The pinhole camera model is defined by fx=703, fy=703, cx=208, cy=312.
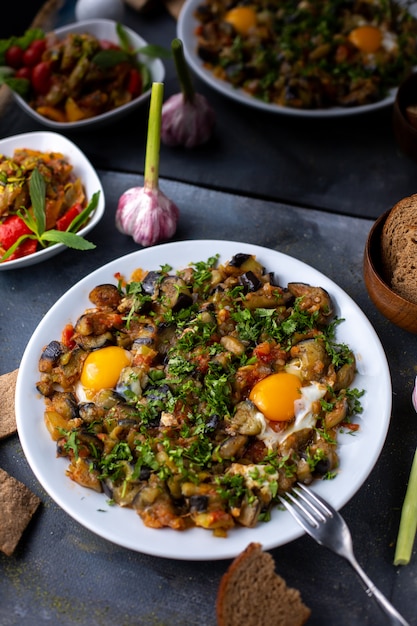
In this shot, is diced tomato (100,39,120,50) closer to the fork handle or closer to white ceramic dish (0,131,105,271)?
white ceramic dish (0,131,105,271)

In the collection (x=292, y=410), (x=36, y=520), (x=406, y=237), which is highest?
(x=406, y=237)

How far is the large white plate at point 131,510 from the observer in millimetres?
3570

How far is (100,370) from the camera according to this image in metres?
4.20

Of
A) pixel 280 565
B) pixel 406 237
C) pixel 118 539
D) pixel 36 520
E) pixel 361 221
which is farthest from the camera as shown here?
pixel 361 221

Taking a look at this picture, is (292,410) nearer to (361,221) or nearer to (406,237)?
(406,237)

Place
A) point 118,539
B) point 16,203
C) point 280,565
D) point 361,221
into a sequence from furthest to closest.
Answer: point 361,221 → point 16,203 → point 280,565 → point 118,539

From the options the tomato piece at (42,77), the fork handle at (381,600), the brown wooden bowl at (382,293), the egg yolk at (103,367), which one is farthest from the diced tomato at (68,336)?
the tomato piece at (42,77)

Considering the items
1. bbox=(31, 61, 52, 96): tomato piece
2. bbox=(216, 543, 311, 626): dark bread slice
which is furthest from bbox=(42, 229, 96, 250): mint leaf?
bbox=(216, 543, 311, 626): dark bread slice

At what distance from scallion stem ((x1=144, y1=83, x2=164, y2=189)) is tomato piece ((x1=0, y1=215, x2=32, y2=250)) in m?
0.95

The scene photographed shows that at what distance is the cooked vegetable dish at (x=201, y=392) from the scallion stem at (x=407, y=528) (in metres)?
0.50

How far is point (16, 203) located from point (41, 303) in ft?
2.45

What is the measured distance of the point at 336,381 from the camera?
4.14 m

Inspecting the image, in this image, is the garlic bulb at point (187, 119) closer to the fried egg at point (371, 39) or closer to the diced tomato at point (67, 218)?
the diced tomato at point (67, 218)

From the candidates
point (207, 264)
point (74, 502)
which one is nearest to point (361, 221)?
point (207, 264)
